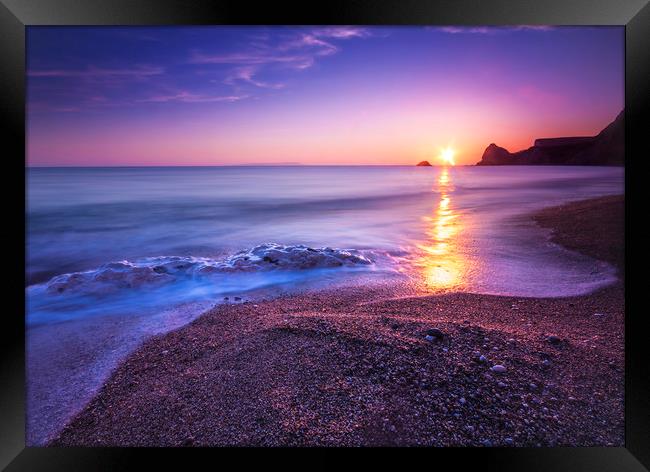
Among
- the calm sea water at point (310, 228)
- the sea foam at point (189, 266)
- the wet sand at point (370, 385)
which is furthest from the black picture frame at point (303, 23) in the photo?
the sea foam at point (189, 266)

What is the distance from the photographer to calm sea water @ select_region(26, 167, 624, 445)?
112 inches

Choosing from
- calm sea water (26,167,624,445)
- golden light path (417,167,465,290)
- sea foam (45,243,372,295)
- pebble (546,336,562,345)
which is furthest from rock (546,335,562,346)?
sea foam (45,243,372,295)

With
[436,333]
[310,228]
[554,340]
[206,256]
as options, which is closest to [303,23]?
[436,333]

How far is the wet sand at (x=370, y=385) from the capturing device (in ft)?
6.67

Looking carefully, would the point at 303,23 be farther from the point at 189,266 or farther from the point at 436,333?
the point at 189,266

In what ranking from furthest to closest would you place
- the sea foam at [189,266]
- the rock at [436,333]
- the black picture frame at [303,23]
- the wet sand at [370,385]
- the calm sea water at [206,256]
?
the sea foam at [189,266]
the calm sea water at [206,256]
the rock at [436,333]
the black picture frame at [303,23]
the wet sand at [370,385]

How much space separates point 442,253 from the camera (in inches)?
171

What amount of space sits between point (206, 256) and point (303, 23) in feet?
9.25

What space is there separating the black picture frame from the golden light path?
57.0 inches

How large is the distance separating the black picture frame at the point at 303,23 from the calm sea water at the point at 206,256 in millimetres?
203

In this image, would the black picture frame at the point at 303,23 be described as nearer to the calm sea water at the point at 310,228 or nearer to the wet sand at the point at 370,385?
the wet sand at the point at 370,385

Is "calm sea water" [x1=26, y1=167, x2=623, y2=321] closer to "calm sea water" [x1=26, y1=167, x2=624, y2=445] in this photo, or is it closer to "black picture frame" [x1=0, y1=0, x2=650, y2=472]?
"calm sea water" [x1=26, y1=167, x2=624, y2=445]

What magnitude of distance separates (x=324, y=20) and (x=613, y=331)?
8.90 ft
